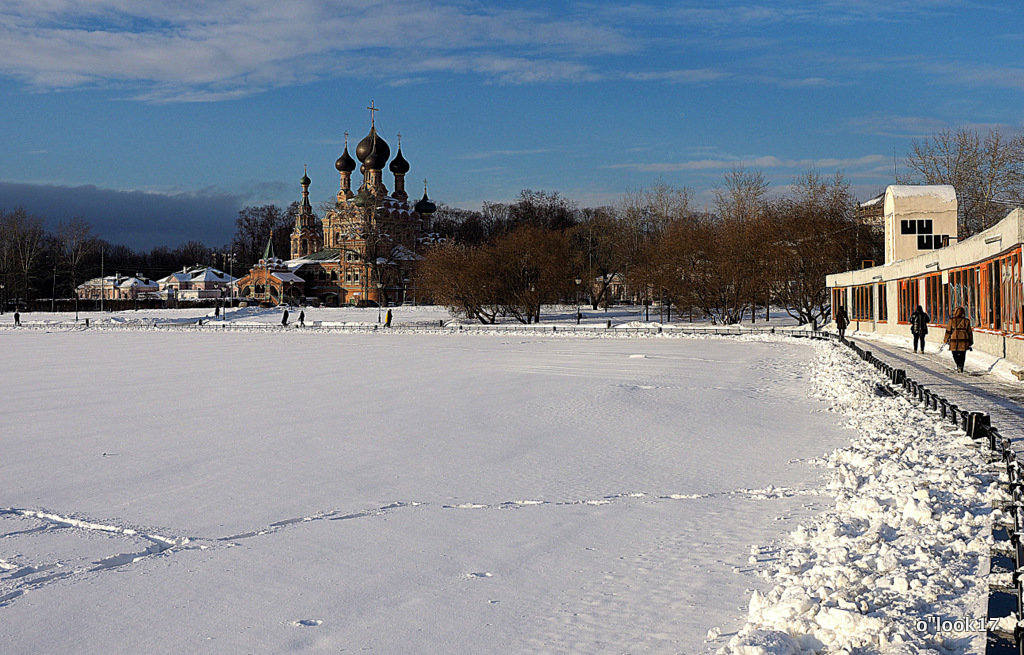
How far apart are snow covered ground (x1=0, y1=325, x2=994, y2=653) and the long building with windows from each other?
6.30m

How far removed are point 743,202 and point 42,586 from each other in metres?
71.3

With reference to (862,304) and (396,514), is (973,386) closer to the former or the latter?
(396,514)

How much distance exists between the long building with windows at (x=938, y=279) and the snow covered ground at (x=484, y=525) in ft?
20.7

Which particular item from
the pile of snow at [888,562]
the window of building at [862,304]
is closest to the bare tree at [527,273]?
the window of building at [862,304]

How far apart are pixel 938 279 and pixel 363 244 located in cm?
7023

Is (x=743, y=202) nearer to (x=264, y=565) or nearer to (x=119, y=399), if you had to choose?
(x=119, y=399)

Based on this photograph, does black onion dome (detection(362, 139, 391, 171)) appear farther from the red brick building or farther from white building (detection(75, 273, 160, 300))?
white building (detection(75, 273, 160, 300))

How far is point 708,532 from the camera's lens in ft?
24.1

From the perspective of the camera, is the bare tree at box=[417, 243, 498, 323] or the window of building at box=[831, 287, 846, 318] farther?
the bare tree at box=[417, 243, 498, 323]

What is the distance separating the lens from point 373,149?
102125 millimetres

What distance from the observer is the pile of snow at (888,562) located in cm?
486

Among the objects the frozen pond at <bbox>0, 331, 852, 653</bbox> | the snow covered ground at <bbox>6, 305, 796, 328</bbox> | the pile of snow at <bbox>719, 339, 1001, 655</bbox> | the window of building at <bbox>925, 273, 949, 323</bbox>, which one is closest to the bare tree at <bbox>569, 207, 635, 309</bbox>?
the snow covered ground at <bbox>6, 305, 796, 328</bbox>

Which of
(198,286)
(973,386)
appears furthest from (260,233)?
(973,386)

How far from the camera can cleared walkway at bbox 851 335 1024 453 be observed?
1196cm
